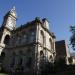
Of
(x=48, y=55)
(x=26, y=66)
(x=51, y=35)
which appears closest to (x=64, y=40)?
(x=51, y=35)

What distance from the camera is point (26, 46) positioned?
2898 centimetres

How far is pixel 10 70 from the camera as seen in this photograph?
93.6ft

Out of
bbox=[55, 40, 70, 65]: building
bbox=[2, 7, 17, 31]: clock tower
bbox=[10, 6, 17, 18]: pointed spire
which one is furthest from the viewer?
bbox=[55, 40, 70, 65]: building

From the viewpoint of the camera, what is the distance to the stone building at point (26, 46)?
27344 millimetres

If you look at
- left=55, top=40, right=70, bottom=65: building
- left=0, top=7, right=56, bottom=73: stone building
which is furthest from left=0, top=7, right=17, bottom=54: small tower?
left=55, top=40, right=70, bottom=65: building

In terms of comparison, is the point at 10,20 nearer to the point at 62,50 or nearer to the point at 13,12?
the point at 13,12

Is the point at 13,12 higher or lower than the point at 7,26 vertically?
higher

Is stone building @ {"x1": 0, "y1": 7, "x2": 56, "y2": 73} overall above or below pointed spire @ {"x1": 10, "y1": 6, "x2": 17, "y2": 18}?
below

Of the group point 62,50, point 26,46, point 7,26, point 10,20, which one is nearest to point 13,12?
point 10,20

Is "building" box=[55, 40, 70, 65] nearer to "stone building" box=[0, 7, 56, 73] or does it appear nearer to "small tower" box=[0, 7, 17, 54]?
"stone building" box=[0, 7, 56, 73]

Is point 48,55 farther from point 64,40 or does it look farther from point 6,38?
point 64,40

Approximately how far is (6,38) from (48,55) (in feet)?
36.9

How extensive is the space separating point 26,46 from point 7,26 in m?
9.22

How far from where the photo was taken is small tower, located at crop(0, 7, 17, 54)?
33219mm
